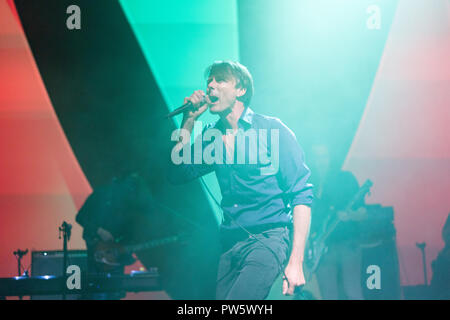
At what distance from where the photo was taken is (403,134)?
3.74 m

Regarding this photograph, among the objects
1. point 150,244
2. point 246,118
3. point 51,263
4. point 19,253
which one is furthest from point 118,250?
point 246,118

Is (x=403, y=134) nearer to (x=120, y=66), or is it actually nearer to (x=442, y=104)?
(x=442, y=104)

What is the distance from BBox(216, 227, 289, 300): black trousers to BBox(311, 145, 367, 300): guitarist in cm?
194

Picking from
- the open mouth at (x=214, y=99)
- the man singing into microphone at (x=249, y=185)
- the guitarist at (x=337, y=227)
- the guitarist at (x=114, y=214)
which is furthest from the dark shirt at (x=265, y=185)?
the guitarist at (x=114, y=214)

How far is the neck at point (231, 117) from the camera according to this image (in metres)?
2.35

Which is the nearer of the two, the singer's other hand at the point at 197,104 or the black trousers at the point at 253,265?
the black trousers at the point at 253,265

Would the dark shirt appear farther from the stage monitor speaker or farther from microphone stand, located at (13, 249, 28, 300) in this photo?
microphone stand, located at (13, 249, 28, 300)

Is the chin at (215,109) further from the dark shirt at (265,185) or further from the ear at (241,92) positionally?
the dark shirt at (265,185)

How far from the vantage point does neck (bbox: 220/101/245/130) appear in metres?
2.35

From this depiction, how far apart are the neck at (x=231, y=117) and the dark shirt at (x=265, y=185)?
164 millimetres

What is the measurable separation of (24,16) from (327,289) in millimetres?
3543

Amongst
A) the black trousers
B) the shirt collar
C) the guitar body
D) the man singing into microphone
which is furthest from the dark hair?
the guitar body

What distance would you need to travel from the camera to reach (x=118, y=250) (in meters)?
3.99
